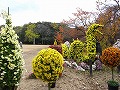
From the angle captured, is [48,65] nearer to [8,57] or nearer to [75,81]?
[8,57]

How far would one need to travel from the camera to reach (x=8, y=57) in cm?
701

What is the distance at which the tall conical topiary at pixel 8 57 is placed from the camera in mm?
6988

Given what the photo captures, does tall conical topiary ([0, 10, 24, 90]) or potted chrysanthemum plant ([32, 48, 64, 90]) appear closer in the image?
tall conical topiary ([0, 10, 24, 90])

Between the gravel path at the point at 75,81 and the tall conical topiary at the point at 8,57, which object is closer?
the tall conical topiary at the point at 8,57

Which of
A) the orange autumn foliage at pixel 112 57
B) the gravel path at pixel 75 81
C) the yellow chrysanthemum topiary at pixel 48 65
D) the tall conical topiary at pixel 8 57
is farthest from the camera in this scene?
the orange autumn foliage at pixel 112 57

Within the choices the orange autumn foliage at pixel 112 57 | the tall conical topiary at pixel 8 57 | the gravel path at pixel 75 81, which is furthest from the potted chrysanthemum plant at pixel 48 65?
the orange autumn foliage at pixel 112 57

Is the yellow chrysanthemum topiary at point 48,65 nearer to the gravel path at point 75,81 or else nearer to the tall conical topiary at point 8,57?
the tall conical topiary at point 8,57

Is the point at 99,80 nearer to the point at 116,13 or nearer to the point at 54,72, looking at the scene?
the point at 54,72

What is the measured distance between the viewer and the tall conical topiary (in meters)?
6.99

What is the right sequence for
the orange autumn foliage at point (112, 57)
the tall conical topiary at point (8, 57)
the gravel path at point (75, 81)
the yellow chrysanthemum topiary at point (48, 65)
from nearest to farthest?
the tall conical topiary at point (8, 57)
the yellow chrysanthemum topiary at point (48, 65)
the gravel path at point (75, 81)
the orange autumn foliage at point (112, 57)

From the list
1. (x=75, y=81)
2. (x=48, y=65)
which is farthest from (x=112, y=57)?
(x=48, y=65)

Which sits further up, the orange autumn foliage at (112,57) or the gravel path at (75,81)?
the orange autumn foliage at (112,57)

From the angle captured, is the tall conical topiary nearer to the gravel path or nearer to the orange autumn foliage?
the gravel path

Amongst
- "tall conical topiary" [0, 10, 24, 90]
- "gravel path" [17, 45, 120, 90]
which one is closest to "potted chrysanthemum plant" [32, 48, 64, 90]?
"tall conical topiary" [0, 10, 24, 90]
